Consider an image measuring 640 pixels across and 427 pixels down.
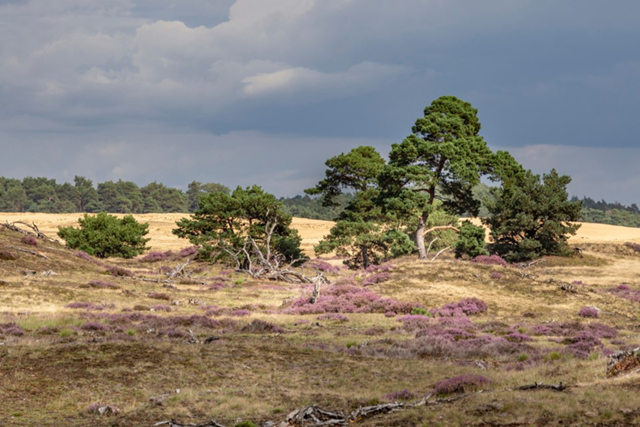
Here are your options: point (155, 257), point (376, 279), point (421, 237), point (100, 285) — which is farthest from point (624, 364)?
point (155, 257)

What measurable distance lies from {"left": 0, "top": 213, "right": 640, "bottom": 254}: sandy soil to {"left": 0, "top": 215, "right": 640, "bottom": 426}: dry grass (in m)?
57.8

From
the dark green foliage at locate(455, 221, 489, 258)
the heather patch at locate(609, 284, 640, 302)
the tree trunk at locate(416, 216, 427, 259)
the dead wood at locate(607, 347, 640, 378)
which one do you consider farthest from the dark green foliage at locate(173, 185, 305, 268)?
the dead wood at locate(607, 347, 640, 378)

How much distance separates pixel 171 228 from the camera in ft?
381

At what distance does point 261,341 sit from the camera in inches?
834

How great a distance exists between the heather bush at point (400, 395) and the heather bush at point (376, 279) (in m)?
24.2

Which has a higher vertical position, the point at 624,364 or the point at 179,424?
the point at 624,364

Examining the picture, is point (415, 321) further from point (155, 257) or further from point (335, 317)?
point (155, 257)

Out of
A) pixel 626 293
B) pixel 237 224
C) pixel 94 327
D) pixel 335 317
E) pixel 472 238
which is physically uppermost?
pixel 237 224

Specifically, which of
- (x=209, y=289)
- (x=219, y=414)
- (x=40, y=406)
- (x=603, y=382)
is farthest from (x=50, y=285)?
(x=603, y=382)

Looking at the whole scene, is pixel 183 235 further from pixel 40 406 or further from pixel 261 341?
pixel 40 406

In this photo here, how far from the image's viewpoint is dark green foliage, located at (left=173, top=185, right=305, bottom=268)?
54.0 metres

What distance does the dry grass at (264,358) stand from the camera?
1171 centimetres

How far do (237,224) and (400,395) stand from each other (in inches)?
1703

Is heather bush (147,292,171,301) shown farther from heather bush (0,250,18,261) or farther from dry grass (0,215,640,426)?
heather bush (0,250,18,261)
